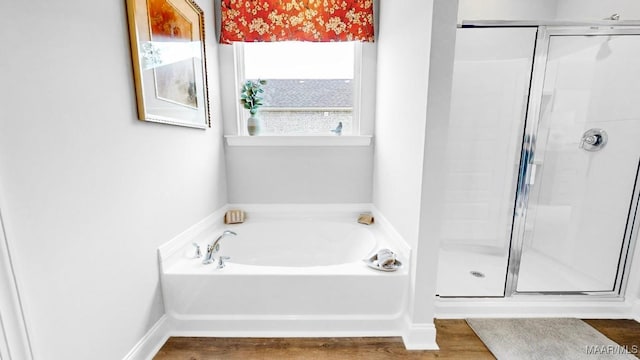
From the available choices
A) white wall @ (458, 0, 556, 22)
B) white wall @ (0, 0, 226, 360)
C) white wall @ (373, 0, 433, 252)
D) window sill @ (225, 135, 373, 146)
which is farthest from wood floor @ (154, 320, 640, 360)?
white wall @ (458, 0, 556, 22)

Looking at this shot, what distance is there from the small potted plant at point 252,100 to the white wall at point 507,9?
6.10 feet

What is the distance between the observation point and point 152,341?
1345 millimetres

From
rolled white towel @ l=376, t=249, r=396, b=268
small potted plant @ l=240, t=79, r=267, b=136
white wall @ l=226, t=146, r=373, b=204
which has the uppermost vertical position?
small potted plant @ l=240, t=79, r=267, b=136

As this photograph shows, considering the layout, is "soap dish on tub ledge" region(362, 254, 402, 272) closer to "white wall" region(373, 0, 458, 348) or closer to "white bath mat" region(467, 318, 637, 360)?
"white wall" region(373, 0, 458, 348)

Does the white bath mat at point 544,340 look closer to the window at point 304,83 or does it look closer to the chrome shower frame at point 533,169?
the chrome shower frame at point 533,169

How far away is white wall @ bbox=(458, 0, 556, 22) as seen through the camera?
2211 mm

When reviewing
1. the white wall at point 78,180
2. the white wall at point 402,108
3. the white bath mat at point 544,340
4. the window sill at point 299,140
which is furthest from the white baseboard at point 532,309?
the white wall at point 78,180

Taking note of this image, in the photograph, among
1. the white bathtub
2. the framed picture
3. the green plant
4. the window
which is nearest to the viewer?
the framed picture

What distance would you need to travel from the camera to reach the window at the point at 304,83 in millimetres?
2273

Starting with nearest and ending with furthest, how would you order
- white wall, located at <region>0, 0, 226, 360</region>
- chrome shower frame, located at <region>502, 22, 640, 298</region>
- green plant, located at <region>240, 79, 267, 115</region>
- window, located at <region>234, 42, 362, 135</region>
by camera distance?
white wall, located at <region>0, 0, 226, 360</region> → chrome shower frame, located at <region>502, 22, 640, 298</region> → green plant, located at <region>240, 79, 267, 115</region> → window, located at <region>234, 42, 362, 135</region>

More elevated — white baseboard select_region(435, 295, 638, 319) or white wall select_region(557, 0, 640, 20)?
white wall select_region(557, 0, 640, 20)

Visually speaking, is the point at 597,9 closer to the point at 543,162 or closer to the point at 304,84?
the point at 543,162

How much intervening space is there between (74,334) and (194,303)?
593 millimetres

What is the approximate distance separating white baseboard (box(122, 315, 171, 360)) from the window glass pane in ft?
5.22
